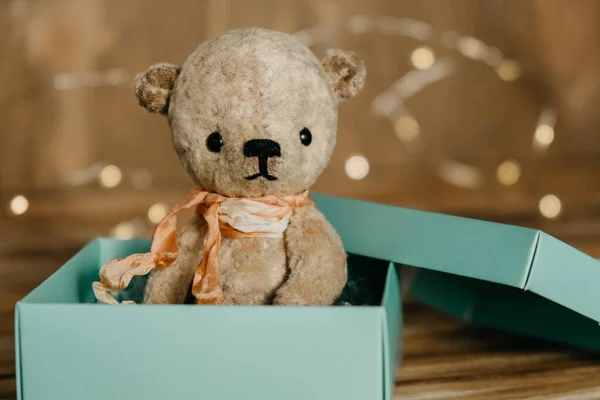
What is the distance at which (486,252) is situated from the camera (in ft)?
2.88

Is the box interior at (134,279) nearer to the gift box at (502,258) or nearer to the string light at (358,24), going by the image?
the gift box at (502,258)

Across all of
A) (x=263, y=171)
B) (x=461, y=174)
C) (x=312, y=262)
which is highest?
(x=263, y=171)

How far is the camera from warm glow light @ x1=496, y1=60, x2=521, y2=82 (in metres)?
2.19

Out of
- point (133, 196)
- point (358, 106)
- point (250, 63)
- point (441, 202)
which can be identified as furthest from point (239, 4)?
point (250, 63)

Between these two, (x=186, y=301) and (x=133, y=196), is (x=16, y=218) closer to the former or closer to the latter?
(x=133, y=196)

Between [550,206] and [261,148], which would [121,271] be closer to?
[261,148]

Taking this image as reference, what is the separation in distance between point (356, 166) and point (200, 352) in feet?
4.83

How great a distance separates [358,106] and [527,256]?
1.35 metres

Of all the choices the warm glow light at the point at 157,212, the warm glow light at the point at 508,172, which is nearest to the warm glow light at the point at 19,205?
the warm glow light at the point at 157,212

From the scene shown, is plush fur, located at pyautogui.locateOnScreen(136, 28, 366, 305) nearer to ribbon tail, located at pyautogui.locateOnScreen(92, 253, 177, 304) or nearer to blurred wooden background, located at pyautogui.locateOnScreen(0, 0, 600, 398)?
ribbon tail, located at pyautogui.locateOnScreen(92, 253, 177, 304)

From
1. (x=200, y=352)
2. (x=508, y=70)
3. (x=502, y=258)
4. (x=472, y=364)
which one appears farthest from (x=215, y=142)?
(x=508, y=70)

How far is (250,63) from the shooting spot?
2.93 ft

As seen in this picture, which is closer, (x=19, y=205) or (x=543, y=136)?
(x=19, y=205)

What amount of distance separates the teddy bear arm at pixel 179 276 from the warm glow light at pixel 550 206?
132 cm
